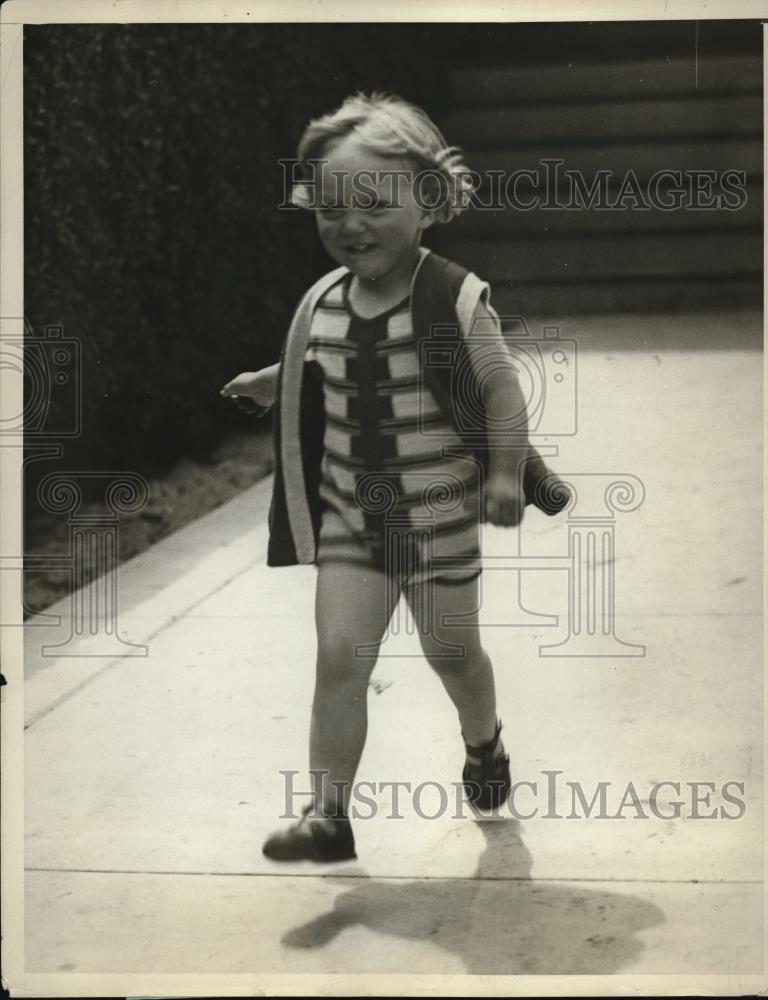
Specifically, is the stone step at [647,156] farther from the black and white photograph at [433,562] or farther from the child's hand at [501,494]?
the child's hand at [501,494]

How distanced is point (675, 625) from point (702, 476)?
15.9 inches

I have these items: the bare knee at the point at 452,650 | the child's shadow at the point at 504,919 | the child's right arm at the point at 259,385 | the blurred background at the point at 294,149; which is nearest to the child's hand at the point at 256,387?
the child's right arm at the point at 259,385

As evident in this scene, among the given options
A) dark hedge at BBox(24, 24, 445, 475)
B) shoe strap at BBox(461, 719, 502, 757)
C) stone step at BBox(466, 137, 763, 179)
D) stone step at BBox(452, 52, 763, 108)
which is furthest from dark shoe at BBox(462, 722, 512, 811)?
stone step at BBox(452, 52, 763, 108)

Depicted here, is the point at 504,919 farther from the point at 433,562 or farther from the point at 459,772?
the point at 433,562

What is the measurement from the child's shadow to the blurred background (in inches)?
45.3

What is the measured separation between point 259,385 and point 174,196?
1.30 m

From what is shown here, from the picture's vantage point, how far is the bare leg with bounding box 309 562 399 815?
11.0 ft

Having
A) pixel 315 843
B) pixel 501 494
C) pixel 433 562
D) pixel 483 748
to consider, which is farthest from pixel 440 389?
pixel 315 843

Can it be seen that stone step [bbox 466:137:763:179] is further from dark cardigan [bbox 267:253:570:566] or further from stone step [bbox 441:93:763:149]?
dark cardigan [bbox 267:253:570:566]

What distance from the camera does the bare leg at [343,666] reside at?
11.0 feet

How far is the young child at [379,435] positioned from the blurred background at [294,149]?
0.08 metres

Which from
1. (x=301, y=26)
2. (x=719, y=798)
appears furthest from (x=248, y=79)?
(x=719, y=798)

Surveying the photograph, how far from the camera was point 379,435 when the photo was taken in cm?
328

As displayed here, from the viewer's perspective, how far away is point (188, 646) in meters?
3.76
